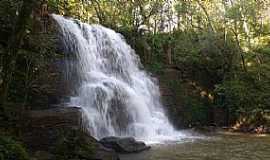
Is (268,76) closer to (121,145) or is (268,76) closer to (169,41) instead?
(169,41)

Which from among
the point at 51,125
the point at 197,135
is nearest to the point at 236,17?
the point at 197,135

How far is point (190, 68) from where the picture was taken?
2202cm

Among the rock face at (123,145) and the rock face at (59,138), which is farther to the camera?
the rock face at (123,145)

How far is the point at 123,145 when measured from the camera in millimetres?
11617

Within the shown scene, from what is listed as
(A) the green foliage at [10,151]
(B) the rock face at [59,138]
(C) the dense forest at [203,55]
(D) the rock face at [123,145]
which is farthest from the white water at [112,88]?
(A) the green foliage at [10,151]

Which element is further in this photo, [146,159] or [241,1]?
[241,1]

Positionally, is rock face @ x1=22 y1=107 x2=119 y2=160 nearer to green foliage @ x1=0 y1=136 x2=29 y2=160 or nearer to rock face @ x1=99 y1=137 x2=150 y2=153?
green foliage @ x1=0 y1=136 x2=29 y2=160

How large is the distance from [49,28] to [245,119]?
9.55 metres

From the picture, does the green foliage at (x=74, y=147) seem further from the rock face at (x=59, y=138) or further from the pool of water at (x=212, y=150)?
the pool of water at (x=212, y=150)

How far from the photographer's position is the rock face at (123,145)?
11500mm

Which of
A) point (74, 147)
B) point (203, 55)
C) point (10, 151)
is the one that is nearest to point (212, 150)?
point (74, 147)

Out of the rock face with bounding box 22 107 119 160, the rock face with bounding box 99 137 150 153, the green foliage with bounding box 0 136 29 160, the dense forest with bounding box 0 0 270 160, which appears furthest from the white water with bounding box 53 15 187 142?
the green foliage with bounding box 0 136 29 160

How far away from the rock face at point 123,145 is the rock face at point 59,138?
1.28 m

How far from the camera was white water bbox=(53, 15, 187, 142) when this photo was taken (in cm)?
1447
